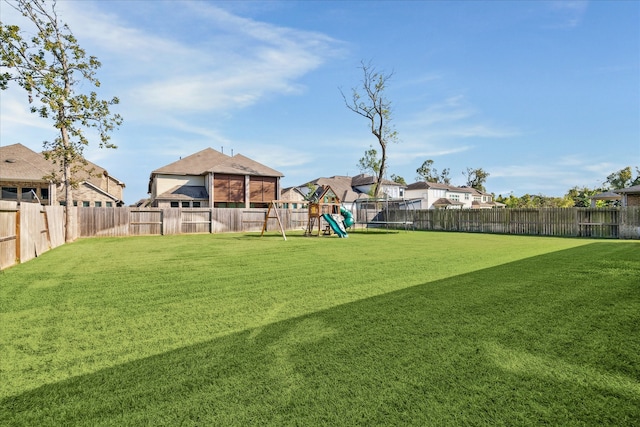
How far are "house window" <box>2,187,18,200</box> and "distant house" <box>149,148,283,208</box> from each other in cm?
888

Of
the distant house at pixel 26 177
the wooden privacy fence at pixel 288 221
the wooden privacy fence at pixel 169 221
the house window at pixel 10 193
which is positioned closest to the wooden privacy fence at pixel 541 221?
the wooden privacy fence at pixel 288 221

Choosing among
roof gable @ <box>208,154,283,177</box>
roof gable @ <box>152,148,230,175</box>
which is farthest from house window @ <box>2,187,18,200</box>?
roof gable @ <box>208,154,283,177</box>

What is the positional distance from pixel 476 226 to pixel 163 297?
22084 mm

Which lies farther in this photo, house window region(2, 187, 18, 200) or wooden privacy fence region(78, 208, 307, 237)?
house window region(2, 187, 18, 200)

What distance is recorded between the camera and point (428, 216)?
2580 centimetres

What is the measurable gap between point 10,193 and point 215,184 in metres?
13.6

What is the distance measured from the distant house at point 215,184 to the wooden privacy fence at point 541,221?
1342 centimetres

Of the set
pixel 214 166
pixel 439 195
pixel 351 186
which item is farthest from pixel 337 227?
pixel 439 195

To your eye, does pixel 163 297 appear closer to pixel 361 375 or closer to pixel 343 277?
pixel 343 277

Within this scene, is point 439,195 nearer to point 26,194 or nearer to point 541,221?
point 541,221

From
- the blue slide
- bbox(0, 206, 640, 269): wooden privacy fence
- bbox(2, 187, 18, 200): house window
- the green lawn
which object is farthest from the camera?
bbox(2, 187, 18, 200): house window

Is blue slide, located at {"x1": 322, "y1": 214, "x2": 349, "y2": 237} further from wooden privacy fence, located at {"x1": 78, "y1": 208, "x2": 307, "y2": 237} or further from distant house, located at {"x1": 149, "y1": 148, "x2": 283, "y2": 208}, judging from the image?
distant house, located at {"x1": 149, "y1": 148, "x2": 283, "y2": 208}

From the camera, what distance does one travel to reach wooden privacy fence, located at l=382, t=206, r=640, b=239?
1706 centimetres

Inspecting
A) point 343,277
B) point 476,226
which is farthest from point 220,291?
point 476,226
